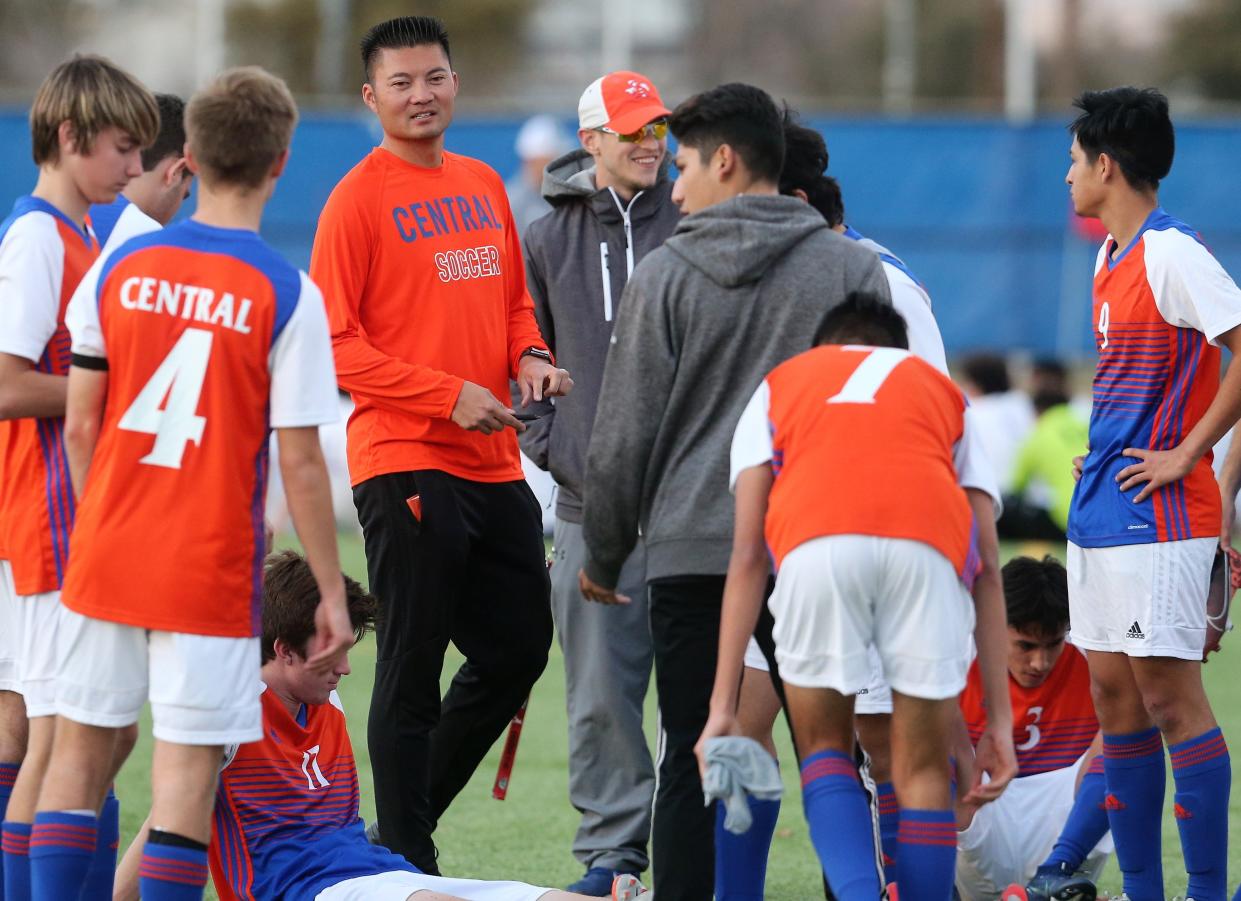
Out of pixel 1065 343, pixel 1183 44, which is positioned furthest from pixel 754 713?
pixel 1183 44

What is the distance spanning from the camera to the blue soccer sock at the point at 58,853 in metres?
3.49

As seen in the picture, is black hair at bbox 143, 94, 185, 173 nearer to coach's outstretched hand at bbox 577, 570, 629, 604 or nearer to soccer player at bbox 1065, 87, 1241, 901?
coach's outstretched hand at bbox 577, 570, 629, 604

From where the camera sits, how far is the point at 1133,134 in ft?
15.1

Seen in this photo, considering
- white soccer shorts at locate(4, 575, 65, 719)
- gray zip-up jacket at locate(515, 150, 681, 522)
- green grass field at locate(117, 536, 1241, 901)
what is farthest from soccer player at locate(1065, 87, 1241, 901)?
white soccer shorts at locate(4, 575, 65, 719)

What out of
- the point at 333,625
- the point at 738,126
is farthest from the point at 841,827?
the point at 738,126

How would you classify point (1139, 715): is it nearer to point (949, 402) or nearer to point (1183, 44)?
point (949, 402)

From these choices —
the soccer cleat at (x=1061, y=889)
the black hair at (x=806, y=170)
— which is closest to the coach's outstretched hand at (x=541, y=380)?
the black hair at (x=806, y=170)

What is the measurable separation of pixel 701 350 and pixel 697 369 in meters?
0.05

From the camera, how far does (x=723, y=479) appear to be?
152 inches

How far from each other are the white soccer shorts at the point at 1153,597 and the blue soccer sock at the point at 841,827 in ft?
3.84

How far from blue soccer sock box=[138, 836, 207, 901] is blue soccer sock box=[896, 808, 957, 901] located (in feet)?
4.66

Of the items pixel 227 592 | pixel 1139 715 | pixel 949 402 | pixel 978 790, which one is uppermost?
pixel 949 402

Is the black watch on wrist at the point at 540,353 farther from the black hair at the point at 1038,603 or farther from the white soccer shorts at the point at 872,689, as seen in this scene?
the black hair at the point at 1038,603

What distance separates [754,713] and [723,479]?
84 cm
